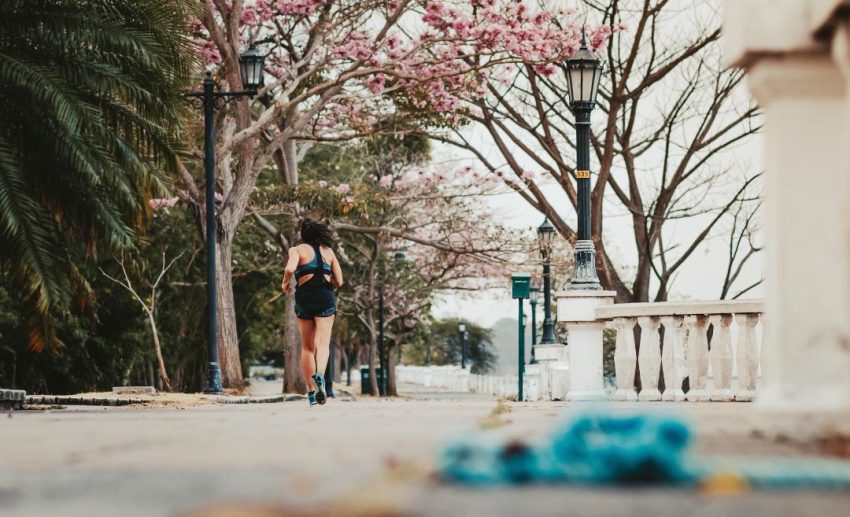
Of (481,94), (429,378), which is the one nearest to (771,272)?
(481,94)

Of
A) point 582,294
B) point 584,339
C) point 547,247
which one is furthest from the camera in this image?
point 547,247

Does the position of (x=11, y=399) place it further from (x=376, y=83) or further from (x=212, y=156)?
(x=376, y=83)

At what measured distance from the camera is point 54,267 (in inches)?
621

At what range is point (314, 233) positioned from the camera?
1505cm

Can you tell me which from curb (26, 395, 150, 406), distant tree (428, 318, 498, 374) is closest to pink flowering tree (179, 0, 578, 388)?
curb (26, 395, 150, 406)

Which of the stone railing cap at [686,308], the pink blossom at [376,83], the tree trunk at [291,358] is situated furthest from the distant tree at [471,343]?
the stone railing cap at [686,308]

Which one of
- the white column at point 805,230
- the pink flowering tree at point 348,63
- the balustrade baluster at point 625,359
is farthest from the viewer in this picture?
the pink flowering tree at point 348,63

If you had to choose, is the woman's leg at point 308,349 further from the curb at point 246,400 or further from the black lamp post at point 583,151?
the black lamp post at point 583,151

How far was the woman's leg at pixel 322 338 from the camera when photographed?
15406mm

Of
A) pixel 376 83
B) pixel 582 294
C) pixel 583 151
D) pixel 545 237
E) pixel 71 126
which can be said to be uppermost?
pixel 376 83

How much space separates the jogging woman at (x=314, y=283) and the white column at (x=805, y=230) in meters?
8.59

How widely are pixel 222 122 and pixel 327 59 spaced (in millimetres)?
2900

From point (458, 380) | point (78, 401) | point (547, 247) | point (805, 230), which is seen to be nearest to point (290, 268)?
→ point (78, 401)

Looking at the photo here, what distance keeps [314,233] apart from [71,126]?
9.92 ft
